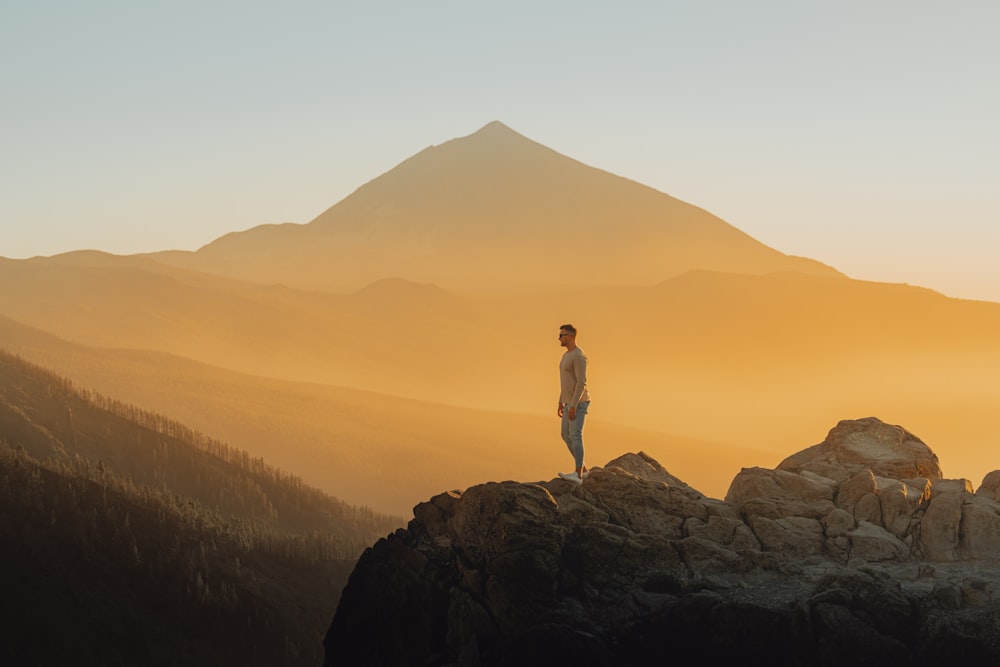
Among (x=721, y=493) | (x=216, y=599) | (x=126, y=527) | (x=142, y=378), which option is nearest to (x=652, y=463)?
(x=216, y=599)

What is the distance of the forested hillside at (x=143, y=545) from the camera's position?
2327 inches

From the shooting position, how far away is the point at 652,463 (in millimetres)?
30062

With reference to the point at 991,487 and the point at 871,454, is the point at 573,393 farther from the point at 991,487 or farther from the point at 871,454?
the point at 871,454

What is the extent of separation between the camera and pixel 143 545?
74.9 m

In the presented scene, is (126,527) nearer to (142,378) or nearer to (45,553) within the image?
(45,553)

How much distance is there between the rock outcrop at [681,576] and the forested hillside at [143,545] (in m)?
33.8

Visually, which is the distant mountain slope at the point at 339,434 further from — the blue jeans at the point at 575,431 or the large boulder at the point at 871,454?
the blue jeans at the point at 575,431

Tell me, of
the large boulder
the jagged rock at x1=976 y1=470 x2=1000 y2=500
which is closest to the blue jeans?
the large boulder

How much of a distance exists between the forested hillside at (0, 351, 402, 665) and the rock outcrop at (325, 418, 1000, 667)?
3384 centimetres

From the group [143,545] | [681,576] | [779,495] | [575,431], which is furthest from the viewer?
[143,545]

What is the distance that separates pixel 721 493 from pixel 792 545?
14811 cm

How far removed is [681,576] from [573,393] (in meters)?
4.27

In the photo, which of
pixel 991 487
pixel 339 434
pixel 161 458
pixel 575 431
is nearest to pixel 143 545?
pixel 161 458

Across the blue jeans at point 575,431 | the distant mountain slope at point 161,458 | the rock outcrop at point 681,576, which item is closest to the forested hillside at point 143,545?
the distant mountain slope at point 161,458
